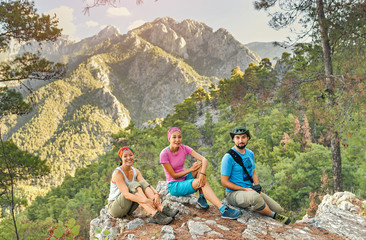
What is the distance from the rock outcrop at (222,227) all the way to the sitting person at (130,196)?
0.45ft

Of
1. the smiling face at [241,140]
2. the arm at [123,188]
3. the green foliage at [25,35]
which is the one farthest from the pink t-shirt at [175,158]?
the green foliage at [25,35]

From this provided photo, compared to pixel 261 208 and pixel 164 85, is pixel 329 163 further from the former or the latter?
pixel 164 85

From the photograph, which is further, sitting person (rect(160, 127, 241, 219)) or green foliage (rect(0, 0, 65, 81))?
green foliage (rect(0, 0, 65, 81))

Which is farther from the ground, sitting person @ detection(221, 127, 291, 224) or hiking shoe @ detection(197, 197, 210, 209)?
sitting person @ detection(221, 127, 291, 224)

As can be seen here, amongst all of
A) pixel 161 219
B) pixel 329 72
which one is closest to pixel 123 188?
pixel 161 219

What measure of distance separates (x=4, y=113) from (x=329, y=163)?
15160mm

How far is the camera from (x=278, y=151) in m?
17.0

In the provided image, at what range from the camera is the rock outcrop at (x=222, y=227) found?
2936mm

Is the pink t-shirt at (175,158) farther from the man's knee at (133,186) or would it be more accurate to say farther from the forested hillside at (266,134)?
the forested hillside at (266,134)

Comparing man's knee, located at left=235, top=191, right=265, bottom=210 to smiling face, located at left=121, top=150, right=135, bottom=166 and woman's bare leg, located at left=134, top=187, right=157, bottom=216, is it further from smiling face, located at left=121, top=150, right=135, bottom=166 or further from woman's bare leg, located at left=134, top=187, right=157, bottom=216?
smiling face, located at left=121, top=150, right=135, bottom=166

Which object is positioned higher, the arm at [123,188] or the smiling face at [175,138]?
the smiling face at [175,138]

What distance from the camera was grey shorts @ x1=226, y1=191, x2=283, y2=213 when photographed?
11.1 ft

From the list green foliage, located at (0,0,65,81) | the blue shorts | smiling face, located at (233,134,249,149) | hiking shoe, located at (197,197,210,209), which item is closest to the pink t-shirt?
the blue shorts

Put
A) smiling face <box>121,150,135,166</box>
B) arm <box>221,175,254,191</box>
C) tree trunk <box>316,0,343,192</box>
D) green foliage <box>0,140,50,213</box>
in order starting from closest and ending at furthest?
arm <box>221,175,254,191</box>
smiling face <box>121,150,135,166</box>
tree trunk <box>316,0,343,192</box>
green foliage <box>0,140,50,213</box>
